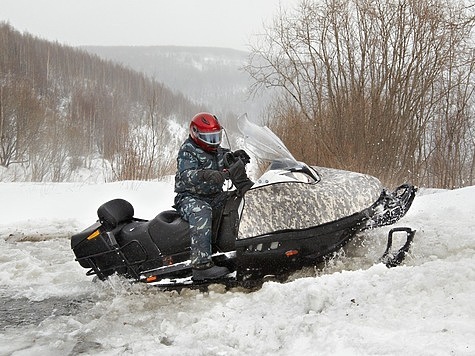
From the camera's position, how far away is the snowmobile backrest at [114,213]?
14.5 ft

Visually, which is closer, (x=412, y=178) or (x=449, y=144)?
(x=412, y=178)

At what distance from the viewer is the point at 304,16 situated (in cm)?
1077

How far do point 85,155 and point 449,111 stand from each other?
983 inches

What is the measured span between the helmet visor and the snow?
3.92 feet

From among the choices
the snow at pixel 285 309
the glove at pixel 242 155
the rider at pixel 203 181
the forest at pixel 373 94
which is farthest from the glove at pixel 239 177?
the forest at pixel 373 94

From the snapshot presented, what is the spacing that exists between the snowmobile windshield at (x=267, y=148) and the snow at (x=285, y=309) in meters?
0.85

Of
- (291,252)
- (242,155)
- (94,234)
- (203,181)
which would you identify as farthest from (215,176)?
(94,234)

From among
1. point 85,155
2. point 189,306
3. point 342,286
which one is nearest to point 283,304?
point 342,286

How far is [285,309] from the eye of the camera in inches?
127

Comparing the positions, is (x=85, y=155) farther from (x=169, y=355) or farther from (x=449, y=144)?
(x=169, y=355)

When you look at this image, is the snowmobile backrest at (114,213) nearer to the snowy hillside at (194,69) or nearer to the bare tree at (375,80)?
the bare tree at (375,80)

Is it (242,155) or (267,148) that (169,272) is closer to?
(242,155)

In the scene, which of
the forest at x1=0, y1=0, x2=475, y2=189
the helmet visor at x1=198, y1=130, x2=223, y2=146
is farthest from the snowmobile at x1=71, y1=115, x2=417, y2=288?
the forest at x1=0, y1=0, x2=475, y2=189

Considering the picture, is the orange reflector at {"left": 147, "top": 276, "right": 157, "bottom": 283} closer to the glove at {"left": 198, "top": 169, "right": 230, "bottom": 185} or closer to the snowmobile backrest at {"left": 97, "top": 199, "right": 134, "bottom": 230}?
the snowmobile backrest at {"left": 97, "top": 199, "right": 134, "bottom": 230}
